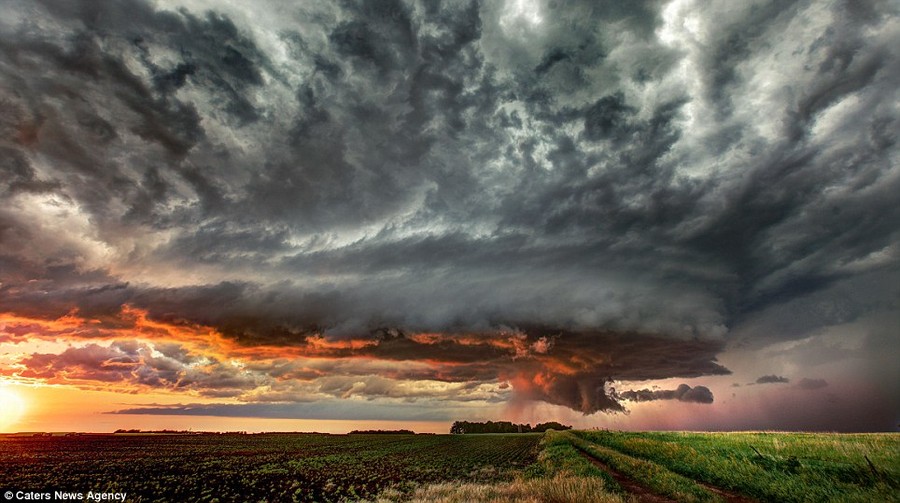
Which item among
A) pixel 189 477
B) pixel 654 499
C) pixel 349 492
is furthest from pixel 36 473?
pixel 654 499

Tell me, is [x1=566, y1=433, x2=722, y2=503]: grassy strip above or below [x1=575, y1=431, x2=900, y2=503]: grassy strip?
below

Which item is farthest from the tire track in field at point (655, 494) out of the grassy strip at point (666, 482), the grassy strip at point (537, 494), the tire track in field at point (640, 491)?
the grassy strip at point (537, 494)

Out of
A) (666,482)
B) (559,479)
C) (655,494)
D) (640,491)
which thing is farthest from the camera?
(559,479)

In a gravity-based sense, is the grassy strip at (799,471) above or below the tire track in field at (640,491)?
above

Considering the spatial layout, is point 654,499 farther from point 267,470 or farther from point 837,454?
point 267,470

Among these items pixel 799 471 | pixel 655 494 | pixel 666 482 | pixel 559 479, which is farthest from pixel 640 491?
pixel 799 471

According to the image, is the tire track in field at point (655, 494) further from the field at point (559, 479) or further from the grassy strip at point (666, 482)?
the grassy strip at point (666, 482)

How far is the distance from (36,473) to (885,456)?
202ft

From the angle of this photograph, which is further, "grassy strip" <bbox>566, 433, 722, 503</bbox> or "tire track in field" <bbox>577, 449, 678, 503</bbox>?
"tire track in field" <bbox>577, 449, 678, 503</bbox>

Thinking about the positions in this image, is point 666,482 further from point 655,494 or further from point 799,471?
point 799,471

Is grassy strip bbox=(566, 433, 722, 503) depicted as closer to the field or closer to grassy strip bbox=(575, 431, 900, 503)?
the field

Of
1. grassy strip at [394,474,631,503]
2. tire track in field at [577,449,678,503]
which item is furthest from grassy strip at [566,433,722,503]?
grassy strip at [394,474,631,503]

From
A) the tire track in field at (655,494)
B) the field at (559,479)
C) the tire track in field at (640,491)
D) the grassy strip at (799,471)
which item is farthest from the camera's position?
the tire track in field at (640,491)

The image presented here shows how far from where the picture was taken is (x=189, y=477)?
3553 centimetres
